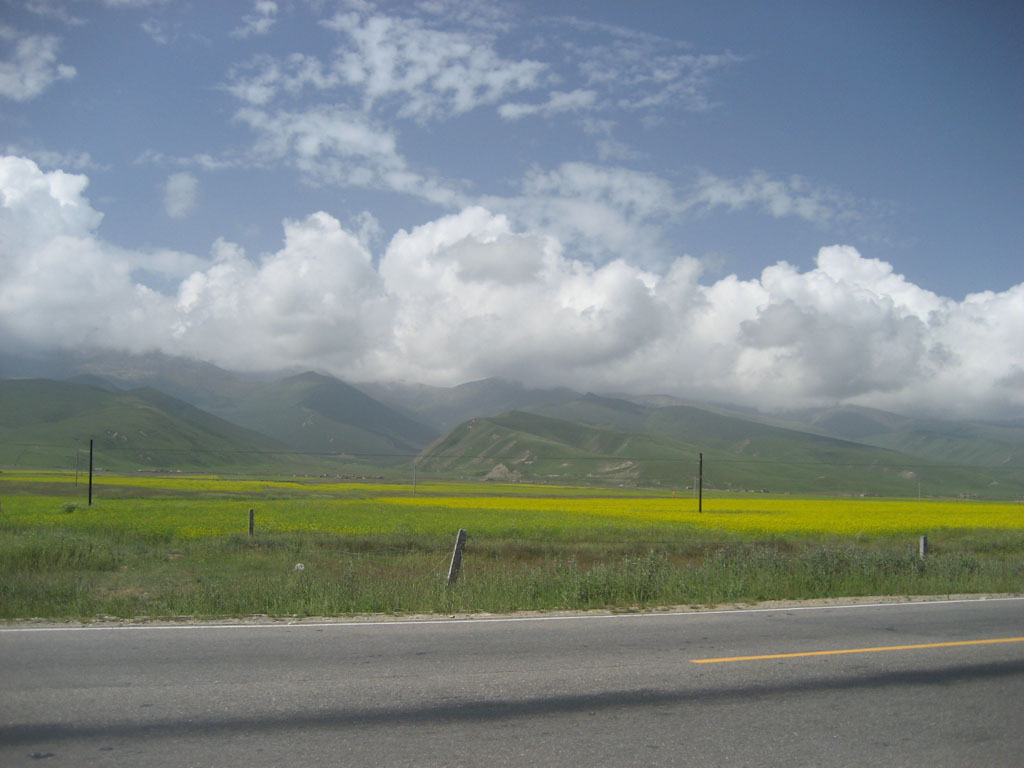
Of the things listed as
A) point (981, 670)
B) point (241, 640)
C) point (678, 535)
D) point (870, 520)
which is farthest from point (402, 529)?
point (870, 520)

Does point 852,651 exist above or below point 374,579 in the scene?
above

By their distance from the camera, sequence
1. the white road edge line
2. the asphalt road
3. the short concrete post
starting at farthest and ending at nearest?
the short concrete post, the white road edge line, the asphalt road

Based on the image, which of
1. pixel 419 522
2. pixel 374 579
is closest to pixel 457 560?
pixel 374 579

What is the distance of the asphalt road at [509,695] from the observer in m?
6.69

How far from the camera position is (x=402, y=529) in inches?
1380

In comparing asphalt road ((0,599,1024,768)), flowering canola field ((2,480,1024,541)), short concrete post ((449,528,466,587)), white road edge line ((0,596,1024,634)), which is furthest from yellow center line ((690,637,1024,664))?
flowering canola field ((2,480,1024,541))

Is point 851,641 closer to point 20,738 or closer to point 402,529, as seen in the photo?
point 20,738

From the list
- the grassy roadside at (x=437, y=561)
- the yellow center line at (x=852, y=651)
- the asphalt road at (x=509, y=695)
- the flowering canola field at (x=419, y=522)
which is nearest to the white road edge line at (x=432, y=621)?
the asphalt road at (x=509, y=695)

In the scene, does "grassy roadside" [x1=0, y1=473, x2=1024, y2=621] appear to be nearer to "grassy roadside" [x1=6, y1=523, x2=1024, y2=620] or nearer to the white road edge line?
"grassy roadside" [x1=6, y1=523, x2=1024, y2=620]

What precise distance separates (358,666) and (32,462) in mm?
202472

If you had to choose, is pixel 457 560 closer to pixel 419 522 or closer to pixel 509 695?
pixel 509 695

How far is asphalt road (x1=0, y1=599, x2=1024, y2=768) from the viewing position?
6.69m

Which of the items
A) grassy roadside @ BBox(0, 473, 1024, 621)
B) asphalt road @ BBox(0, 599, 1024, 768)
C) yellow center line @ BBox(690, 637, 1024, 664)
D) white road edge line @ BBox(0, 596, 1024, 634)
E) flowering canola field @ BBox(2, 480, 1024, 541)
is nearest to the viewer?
asphalt road @ BBox(0, 599, 1024, 768)

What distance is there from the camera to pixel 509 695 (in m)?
8.16
